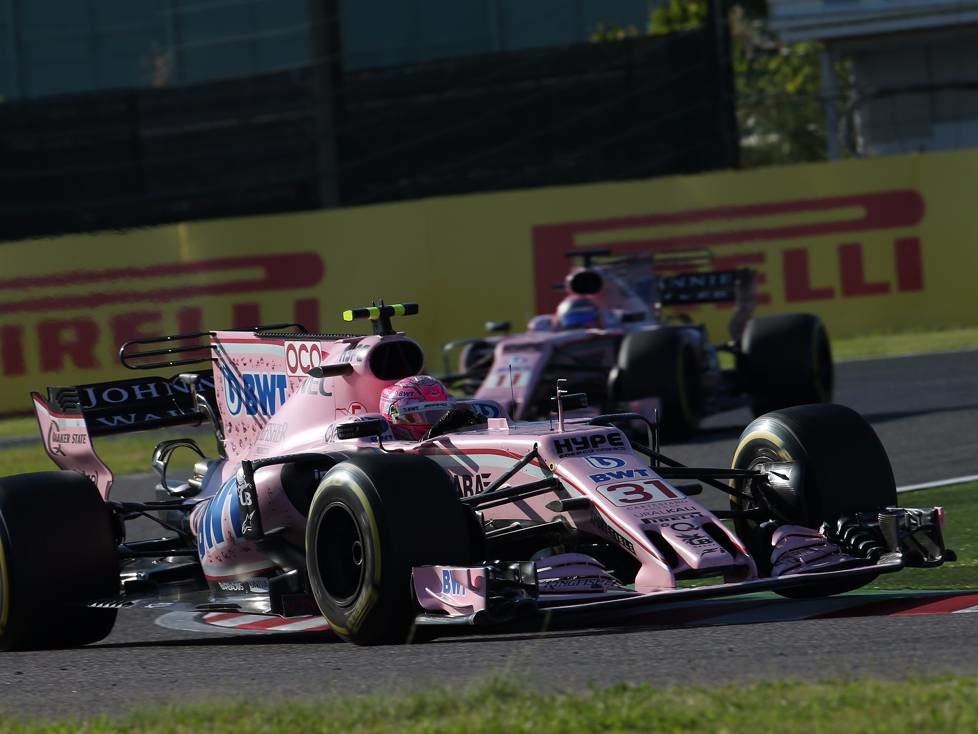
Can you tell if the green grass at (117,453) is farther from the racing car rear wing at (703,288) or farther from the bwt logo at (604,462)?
the bwt logo at (604,462)

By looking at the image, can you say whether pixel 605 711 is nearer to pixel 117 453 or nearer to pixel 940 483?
pixel 940 483

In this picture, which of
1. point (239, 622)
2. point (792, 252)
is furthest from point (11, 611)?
point (792, 252)

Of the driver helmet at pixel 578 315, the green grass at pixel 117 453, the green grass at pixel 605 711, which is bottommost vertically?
the green grass at pixel 117 453

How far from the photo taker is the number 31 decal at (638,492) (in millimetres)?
7246

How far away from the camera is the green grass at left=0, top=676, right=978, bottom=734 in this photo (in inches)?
191

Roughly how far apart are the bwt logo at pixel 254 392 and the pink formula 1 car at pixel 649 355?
490 centimetres

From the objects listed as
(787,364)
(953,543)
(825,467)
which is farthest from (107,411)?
(787,364)

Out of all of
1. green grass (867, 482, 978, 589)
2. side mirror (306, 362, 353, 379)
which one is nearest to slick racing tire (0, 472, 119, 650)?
side mirror (306, 362, 353, 379)

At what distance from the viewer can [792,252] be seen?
22.3m

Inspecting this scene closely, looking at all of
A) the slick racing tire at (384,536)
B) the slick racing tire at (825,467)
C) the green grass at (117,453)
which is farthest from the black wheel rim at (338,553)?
the green grass at (117,453)

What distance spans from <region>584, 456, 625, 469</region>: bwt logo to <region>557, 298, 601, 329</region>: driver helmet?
857 cm

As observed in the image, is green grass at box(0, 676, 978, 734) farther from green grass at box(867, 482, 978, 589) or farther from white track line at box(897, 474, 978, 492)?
white track line at box(897, 474, 978, 492)

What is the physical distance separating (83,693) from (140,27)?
3805 centimetres

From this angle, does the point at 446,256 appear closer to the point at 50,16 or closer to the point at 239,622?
the point at 239,622
